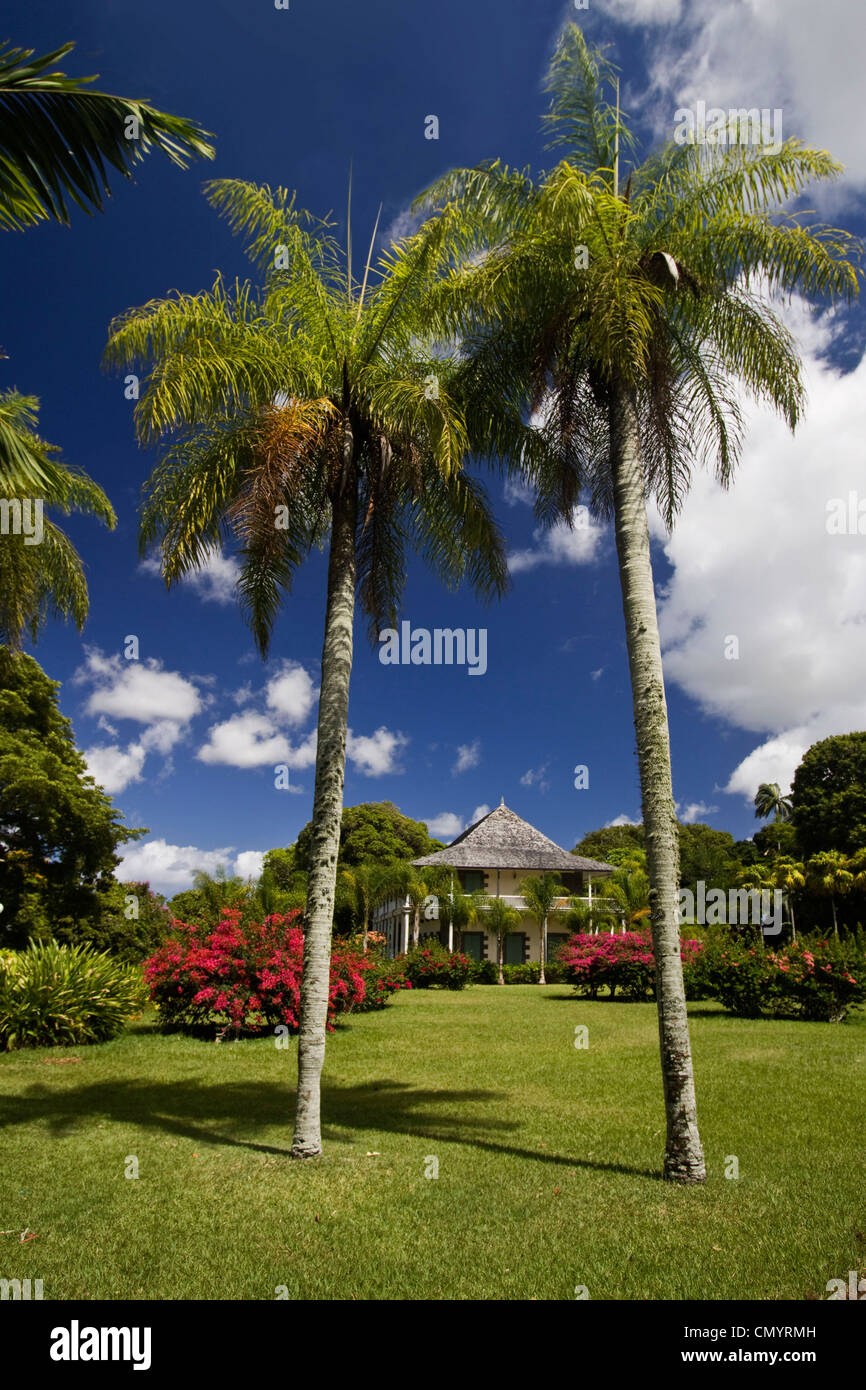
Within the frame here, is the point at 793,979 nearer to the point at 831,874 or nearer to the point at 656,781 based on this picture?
the point at 656,781

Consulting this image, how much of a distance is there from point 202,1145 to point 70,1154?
4.12ft

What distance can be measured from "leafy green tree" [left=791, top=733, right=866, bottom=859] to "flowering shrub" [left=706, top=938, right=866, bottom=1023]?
75.3 feet

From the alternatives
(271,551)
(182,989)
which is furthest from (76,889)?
(271,551)

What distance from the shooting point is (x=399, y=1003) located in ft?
76.4

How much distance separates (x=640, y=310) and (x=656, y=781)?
4684 mm

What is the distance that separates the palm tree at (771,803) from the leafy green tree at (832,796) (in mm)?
14876

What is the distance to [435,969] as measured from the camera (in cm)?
2853

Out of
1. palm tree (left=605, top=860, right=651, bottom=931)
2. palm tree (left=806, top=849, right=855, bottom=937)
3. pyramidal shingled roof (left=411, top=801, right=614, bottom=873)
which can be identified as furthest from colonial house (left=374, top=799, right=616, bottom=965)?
palm tree (left=806, top=849, right=855, bottom=937)

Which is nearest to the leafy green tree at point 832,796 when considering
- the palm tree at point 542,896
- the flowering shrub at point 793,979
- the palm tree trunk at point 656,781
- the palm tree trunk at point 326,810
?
the palm tree at point 542,896

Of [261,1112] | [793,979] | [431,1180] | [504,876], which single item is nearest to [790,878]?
[504,876]

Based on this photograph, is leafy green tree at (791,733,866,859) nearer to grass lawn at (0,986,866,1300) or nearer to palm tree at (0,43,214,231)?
grass lawn at (0,986,866,1300)

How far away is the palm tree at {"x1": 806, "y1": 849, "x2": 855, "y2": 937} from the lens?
36656 mm

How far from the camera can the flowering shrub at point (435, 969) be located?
93.5ft
